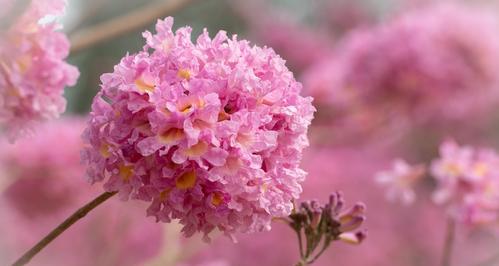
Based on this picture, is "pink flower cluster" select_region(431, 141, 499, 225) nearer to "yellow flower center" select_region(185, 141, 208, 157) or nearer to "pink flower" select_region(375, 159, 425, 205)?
"pink flower" select_region(375, 159, 425, 205)

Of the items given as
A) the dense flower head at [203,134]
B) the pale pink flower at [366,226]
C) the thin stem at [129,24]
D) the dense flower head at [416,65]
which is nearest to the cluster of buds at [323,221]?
the dense flower head at [203,134]

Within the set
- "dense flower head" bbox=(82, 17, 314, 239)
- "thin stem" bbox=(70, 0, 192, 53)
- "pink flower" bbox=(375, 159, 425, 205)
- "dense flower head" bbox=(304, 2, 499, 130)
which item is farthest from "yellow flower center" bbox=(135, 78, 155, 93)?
"dense flower head" bbox=(304, 2, 499, 130)

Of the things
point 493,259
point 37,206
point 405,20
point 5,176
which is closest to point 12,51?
point 493,259

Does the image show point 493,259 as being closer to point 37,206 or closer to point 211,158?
point 211,158

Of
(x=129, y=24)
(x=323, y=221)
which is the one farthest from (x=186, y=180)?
(x=129, y=24)

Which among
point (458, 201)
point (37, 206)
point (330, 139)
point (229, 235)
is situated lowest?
point (229, 235)

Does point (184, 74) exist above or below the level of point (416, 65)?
below

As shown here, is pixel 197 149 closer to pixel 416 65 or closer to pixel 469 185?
pixel 469 185
